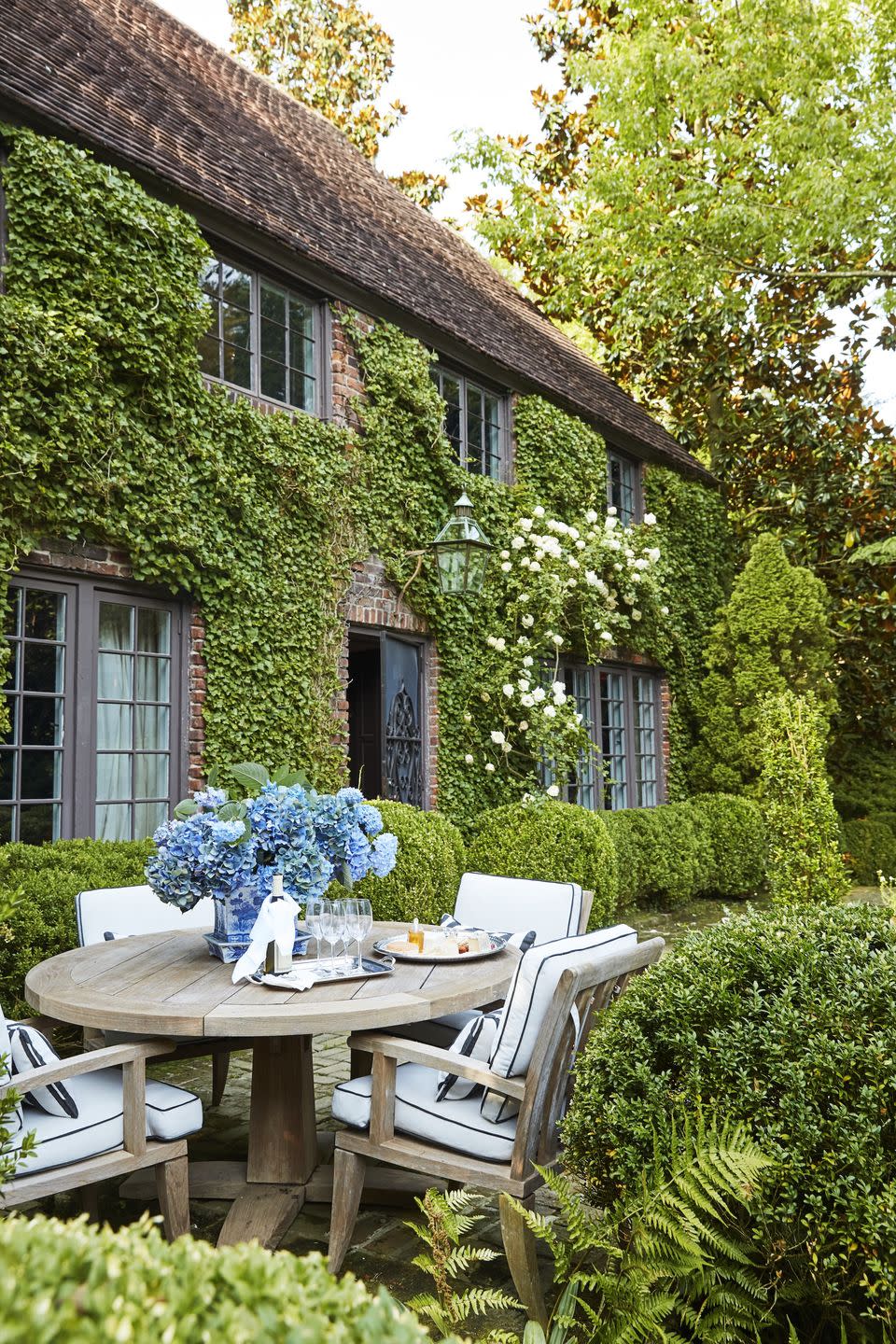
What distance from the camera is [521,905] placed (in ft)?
15.4

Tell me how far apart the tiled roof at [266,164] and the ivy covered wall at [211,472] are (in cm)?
40

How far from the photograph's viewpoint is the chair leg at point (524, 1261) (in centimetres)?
270

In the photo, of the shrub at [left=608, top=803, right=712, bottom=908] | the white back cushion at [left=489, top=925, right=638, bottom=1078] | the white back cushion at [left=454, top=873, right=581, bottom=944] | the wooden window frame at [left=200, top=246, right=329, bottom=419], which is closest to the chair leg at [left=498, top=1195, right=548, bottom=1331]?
the white back cushion at [left=489, top=925, right=638, bottom=1078]

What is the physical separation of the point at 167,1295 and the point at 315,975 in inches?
95.1

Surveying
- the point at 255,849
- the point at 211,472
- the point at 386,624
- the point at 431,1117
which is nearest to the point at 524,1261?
the point at 431,1117

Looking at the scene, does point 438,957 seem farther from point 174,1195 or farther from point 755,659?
point 755,659

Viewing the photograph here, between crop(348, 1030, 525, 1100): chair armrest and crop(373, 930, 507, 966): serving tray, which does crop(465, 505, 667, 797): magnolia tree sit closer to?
crop(373, 930, 507, 966): serving tray

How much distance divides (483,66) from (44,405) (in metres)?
14.5

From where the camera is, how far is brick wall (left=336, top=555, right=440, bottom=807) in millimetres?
8024

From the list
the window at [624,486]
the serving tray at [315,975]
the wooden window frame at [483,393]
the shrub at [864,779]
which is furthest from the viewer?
the shrub at [864,779]

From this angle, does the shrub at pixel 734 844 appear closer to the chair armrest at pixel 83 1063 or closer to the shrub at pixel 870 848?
the shrub at pixel 870 848

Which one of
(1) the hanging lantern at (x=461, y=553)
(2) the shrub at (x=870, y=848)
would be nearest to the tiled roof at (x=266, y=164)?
(1) the hanging lantern at (x=461, y=553)

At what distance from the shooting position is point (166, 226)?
6641 mm

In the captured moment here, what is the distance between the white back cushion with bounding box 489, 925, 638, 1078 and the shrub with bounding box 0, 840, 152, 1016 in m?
2.46
